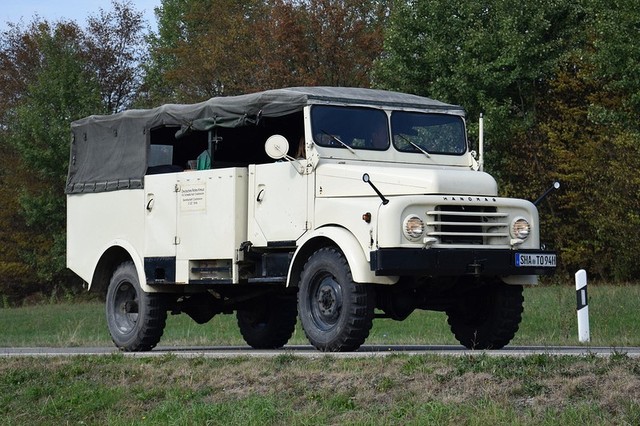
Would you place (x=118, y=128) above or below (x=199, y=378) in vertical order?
above

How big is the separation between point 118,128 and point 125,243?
1747 millimetres

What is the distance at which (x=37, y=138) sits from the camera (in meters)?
52.4

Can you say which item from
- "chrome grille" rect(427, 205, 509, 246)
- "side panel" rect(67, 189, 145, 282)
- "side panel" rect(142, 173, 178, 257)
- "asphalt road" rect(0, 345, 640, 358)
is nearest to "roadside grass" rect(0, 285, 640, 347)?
"asphalt road" rect(0, 345, 640, 358)

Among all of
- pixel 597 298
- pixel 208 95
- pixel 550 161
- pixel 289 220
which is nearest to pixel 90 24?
pixel 208 95

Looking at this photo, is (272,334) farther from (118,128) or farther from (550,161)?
(550,161)

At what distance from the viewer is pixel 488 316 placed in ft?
52.3

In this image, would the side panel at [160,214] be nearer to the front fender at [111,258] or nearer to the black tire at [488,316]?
the front fender at [111,258]

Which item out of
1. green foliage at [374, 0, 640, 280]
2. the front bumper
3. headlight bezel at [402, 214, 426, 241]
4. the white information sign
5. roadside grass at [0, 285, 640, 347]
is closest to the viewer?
the front bumper

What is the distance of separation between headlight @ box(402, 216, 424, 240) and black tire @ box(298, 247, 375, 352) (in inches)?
29.5

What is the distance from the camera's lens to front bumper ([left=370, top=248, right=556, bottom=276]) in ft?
45.6

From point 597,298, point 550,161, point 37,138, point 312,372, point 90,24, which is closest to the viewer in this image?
point 312,372

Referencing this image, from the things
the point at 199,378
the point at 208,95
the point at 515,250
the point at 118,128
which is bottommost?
A: the point at 199,378

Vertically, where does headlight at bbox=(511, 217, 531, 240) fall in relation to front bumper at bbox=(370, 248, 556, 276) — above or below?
above

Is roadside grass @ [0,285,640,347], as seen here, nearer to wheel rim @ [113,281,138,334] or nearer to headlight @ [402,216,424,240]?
wheel rim @ [113,281,138,334]
